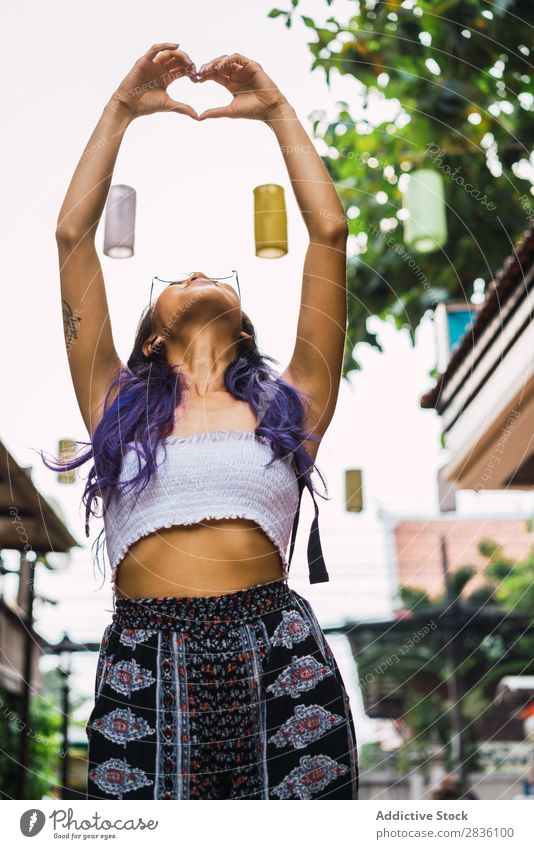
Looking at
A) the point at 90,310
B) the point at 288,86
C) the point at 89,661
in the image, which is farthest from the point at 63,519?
the point at 288,86

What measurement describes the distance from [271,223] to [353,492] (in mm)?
322

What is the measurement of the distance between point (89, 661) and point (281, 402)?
0.36 meters

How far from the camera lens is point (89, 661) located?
1.10 metres

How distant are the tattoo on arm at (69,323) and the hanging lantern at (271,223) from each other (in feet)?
0.82

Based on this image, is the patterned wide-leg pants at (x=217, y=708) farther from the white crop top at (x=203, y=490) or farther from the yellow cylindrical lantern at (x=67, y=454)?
the yellow cylindrical lantern at (x=67, y=454)

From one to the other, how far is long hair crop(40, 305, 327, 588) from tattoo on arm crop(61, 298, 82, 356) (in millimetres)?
56

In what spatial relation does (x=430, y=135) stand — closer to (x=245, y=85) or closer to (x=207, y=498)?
(x=245, y=85)

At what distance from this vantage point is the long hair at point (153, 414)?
94 cm

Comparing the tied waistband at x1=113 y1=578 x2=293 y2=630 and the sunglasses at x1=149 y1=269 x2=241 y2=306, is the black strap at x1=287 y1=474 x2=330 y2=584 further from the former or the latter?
the sunglasses at x1=149 y1=269 x2=241 y2=306

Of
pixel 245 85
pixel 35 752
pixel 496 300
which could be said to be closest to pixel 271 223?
pixel 245 85

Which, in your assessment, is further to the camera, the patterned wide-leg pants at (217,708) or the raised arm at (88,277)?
the raised arm at (88,277)

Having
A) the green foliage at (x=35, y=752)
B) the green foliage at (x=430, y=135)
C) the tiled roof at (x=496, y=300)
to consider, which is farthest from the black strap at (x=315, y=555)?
the green foliage at (x=35, y=752)

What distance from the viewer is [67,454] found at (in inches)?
42.8
